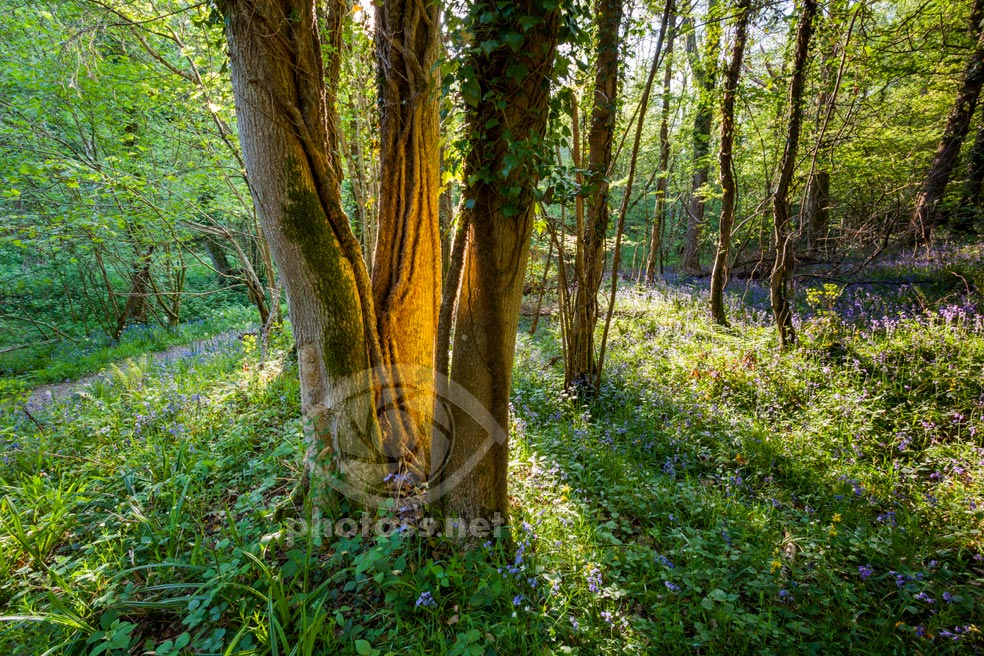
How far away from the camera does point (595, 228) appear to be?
169 inches

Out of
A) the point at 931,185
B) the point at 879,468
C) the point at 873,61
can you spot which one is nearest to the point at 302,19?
the point at 879,468

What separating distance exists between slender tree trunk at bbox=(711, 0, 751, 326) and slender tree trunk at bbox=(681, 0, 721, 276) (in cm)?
23

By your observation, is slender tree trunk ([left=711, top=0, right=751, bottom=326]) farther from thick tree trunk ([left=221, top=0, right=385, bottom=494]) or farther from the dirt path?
the dirt path

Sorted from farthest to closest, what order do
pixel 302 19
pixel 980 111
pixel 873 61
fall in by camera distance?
pixel 980 111
pixel 873 61
pixel 302 19

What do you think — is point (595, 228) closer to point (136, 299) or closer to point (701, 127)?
point (701, 127)

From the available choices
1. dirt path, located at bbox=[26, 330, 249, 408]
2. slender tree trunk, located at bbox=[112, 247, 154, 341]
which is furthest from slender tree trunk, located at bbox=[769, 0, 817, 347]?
slender tree trunk, located at bbox=[112, 247, 154, 341]

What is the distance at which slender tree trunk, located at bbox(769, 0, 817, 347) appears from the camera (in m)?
4.62

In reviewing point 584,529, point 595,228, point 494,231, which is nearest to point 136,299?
point 595,228

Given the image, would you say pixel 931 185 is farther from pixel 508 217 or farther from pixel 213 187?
pixel 213 187

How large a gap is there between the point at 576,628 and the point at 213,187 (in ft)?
31.8

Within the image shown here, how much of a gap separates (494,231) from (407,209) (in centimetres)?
113

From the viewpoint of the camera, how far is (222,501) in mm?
2805

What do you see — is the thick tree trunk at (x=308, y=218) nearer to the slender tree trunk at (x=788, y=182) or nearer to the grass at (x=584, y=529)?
the grass at (x=584, y=529)

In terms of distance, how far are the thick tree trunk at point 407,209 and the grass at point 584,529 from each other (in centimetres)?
83
